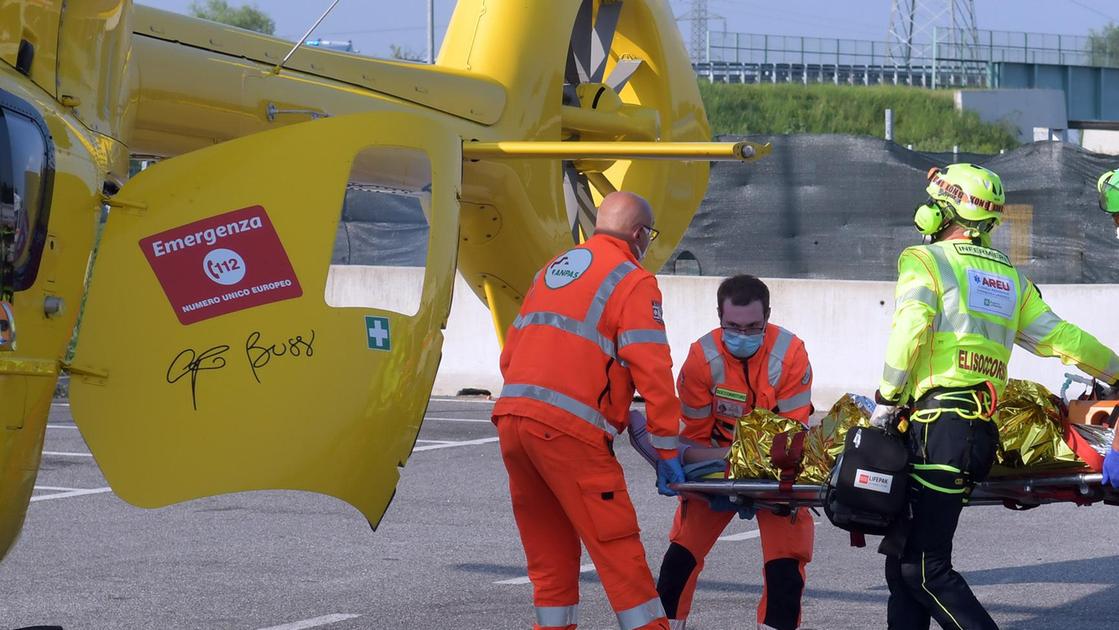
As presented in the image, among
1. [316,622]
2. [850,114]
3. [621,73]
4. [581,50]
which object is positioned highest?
[850,114]

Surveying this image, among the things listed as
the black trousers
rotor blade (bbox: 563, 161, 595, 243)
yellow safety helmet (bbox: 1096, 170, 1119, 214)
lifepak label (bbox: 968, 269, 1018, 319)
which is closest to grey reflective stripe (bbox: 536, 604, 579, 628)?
the black trousers

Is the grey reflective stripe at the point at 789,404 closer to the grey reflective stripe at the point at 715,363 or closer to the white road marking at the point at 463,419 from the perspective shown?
the grey reflective stripe at the point at 715,363

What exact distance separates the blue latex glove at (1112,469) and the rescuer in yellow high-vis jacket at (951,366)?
0.35m

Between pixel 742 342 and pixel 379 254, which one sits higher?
pixel 742 342

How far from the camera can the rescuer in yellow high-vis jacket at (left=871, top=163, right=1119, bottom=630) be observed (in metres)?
4.80

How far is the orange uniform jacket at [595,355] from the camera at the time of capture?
186 inches

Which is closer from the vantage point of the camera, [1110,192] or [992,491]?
[992,491]

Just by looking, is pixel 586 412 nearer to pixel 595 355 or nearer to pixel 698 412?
pixel 595 355

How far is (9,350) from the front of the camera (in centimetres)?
389

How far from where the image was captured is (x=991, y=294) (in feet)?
16.1

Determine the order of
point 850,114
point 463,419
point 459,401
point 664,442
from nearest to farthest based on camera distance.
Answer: point 664,442, point 463,419, point 459,401, point 850,114

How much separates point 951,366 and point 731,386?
99 centimetres
